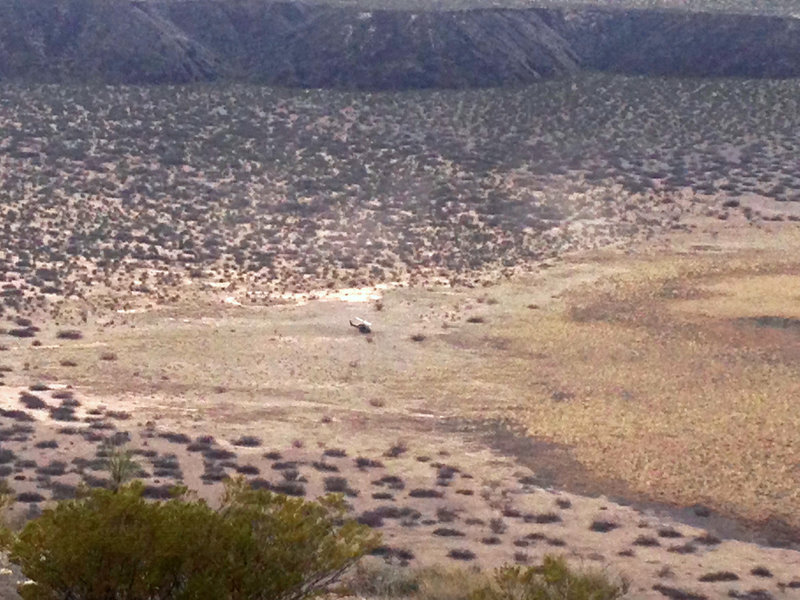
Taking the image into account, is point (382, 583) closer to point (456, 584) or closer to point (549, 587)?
point (456, 584)

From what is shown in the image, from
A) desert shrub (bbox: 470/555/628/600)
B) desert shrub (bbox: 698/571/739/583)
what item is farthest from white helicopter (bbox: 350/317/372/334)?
desert shrub (bbox: 470/555/628/600)

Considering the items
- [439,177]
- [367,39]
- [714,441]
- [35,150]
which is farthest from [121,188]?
[714,441]

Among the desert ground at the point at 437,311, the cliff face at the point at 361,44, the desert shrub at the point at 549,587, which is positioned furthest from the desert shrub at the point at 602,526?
the cliff face at the point at 361,44

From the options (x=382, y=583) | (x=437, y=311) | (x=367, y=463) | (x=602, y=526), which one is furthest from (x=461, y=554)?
(x=437, y=311)

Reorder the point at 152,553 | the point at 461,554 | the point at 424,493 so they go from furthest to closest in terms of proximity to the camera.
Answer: the point at 424,493, the point at 461,554, the point at 152,553

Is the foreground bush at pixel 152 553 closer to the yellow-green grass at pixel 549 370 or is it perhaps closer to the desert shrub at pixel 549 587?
the desert shrub at pixel 549 587

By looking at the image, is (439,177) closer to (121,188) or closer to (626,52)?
(121,188)
